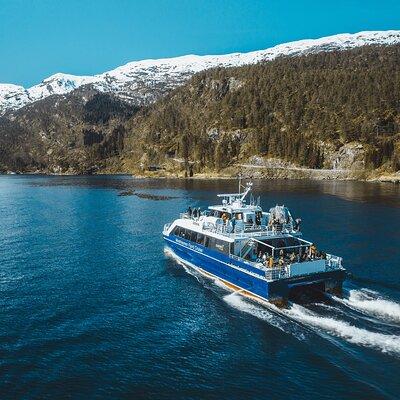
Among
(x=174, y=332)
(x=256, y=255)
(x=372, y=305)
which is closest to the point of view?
(x=174, y=332)

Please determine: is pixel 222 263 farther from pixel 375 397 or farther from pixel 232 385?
pixel 375 397

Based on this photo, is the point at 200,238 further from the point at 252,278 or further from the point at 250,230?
the point at 252,278

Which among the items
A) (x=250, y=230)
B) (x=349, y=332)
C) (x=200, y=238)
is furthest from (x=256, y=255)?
(x=349, y=332)

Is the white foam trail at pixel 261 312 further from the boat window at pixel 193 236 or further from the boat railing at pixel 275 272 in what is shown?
the boat window at pixel 193 236

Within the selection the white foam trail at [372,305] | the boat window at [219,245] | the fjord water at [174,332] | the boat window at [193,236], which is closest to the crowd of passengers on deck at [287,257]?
the boat window at [219,245]

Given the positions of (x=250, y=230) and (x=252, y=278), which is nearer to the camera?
(x=252, y=278)

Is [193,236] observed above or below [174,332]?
above
